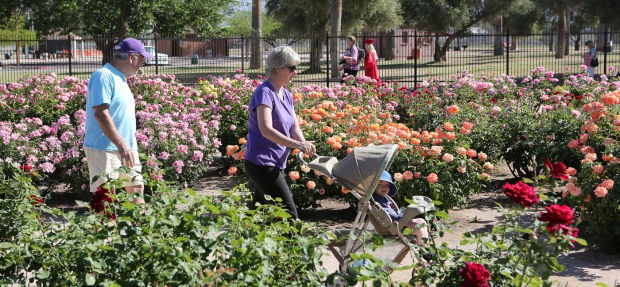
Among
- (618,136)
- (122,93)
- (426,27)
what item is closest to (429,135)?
(618,136)

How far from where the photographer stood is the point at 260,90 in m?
4.75

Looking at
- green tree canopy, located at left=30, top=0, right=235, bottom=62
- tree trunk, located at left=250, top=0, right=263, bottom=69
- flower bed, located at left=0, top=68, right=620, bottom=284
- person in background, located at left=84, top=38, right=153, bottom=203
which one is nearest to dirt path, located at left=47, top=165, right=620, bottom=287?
flower bed, located at left=0, top=68, right=620, bottom=284

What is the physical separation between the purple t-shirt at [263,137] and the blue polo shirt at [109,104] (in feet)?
2.58

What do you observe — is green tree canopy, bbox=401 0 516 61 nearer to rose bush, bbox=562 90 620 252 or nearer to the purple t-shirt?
rose bush, bbox=562 90 620 252

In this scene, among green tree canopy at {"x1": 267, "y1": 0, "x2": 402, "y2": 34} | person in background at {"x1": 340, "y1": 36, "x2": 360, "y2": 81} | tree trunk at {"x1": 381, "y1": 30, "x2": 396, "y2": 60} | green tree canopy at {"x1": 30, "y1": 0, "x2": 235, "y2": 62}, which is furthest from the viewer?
tree trunk at {"x1": 381, "y1": 30, "x2": 396, "y2": 60}

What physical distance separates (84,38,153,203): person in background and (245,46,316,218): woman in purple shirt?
723 mm

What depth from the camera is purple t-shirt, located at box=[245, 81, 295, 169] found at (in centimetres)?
478

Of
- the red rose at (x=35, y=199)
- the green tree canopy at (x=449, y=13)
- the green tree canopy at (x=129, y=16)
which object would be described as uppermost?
the green tree canopy at (x=449, y=13)

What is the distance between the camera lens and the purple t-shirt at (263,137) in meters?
4.78

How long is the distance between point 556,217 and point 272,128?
2.09 m

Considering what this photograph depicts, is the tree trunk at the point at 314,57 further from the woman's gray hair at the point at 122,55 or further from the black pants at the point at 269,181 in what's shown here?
the black pants at the point at 269,181

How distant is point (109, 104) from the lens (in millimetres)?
4836

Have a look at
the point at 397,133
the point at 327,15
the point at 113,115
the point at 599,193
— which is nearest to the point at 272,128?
the point at 113,115

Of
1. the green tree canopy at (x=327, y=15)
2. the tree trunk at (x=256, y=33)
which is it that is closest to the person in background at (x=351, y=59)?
the tree trunk at (x=256, y=33)
